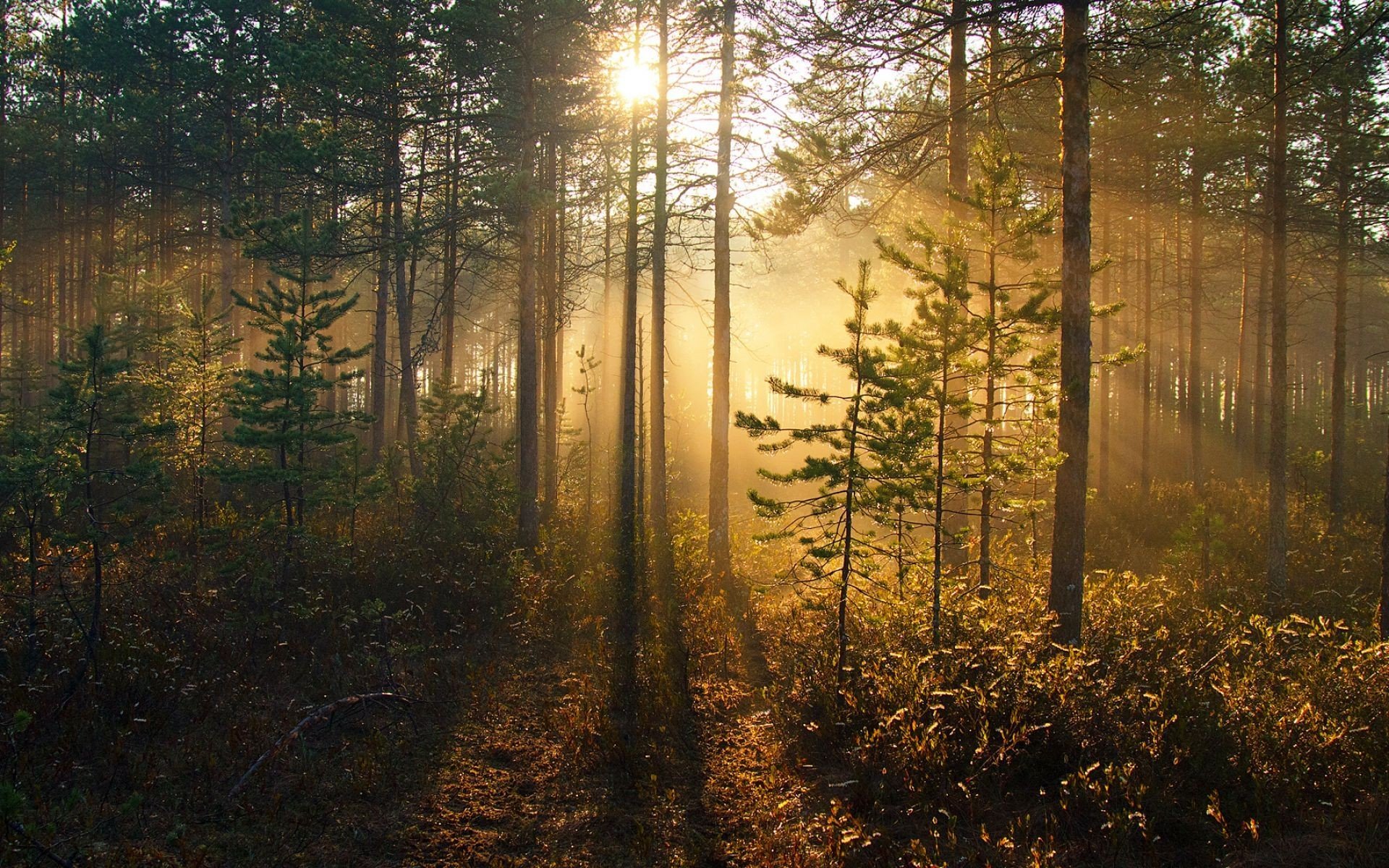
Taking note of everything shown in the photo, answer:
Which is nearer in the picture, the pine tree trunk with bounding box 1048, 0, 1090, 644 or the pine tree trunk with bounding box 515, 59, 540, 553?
the pine tree trunk with bounding box 1048, 0, 1090, 644

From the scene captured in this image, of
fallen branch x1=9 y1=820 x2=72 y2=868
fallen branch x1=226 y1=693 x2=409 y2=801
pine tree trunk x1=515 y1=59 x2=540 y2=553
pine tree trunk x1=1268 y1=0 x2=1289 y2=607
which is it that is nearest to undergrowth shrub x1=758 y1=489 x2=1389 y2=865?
fallen branch x1=226 y1=693 x2=409 y2=801

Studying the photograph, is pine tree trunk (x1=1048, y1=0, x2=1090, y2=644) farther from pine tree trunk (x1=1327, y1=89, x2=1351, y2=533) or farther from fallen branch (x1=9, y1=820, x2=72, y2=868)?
pine tree trunk (x1=1327, y1=89, x2=1351, y2=533)

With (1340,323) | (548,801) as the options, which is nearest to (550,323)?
(548,801)

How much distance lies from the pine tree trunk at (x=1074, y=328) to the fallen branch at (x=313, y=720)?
7.26 m

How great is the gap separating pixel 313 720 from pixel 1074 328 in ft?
29.4

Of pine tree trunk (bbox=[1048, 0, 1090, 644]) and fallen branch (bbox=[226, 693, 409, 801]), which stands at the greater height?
pine tree trunk (bbox=[1048, 0, 1090, 644])

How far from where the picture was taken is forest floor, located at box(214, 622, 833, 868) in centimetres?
485

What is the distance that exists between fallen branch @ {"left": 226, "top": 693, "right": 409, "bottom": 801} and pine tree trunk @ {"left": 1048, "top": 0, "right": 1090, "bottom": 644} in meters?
7.26

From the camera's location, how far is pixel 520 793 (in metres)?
5.77

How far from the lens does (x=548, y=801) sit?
563 centimetres

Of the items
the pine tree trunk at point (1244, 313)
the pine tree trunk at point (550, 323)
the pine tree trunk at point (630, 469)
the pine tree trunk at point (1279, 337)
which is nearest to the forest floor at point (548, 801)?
the pine tree trunk at point (630, 469)

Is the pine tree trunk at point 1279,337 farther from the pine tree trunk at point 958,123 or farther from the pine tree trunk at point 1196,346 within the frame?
the pine tree trunk at point 1196,346

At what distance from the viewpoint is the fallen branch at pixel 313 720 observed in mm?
5383

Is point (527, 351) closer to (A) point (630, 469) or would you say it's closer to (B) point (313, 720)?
(A) point (630, 469)
